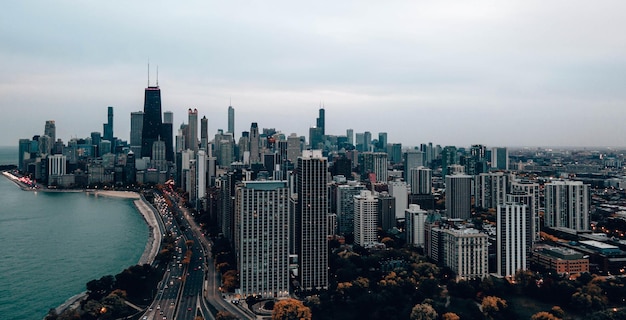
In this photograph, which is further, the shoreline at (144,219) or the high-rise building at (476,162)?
the high-rise building at (476,162)

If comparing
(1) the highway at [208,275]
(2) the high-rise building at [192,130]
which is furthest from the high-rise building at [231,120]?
(1) the highway at [208,275]

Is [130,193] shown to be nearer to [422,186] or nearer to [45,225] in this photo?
[45,225]

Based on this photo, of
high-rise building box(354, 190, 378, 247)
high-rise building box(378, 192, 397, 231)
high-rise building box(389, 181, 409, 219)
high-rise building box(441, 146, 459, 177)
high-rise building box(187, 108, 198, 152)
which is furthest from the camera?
high-rise building box(187, 108, 198, 152)

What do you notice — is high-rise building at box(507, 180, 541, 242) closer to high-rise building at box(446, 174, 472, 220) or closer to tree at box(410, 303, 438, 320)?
high-rise building at box(446, 174, 472, 220)

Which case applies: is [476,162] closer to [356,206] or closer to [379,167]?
[379,167]

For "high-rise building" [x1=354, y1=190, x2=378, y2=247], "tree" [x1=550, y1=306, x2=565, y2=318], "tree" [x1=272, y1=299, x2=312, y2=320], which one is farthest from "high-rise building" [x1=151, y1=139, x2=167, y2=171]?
"tree" [x1=550, y1=306, x2=565, y2=318]

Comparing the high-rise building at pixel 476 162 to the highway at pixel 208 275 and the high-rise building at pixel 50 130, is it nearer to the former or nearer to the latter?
the highway at pixel 208 275
